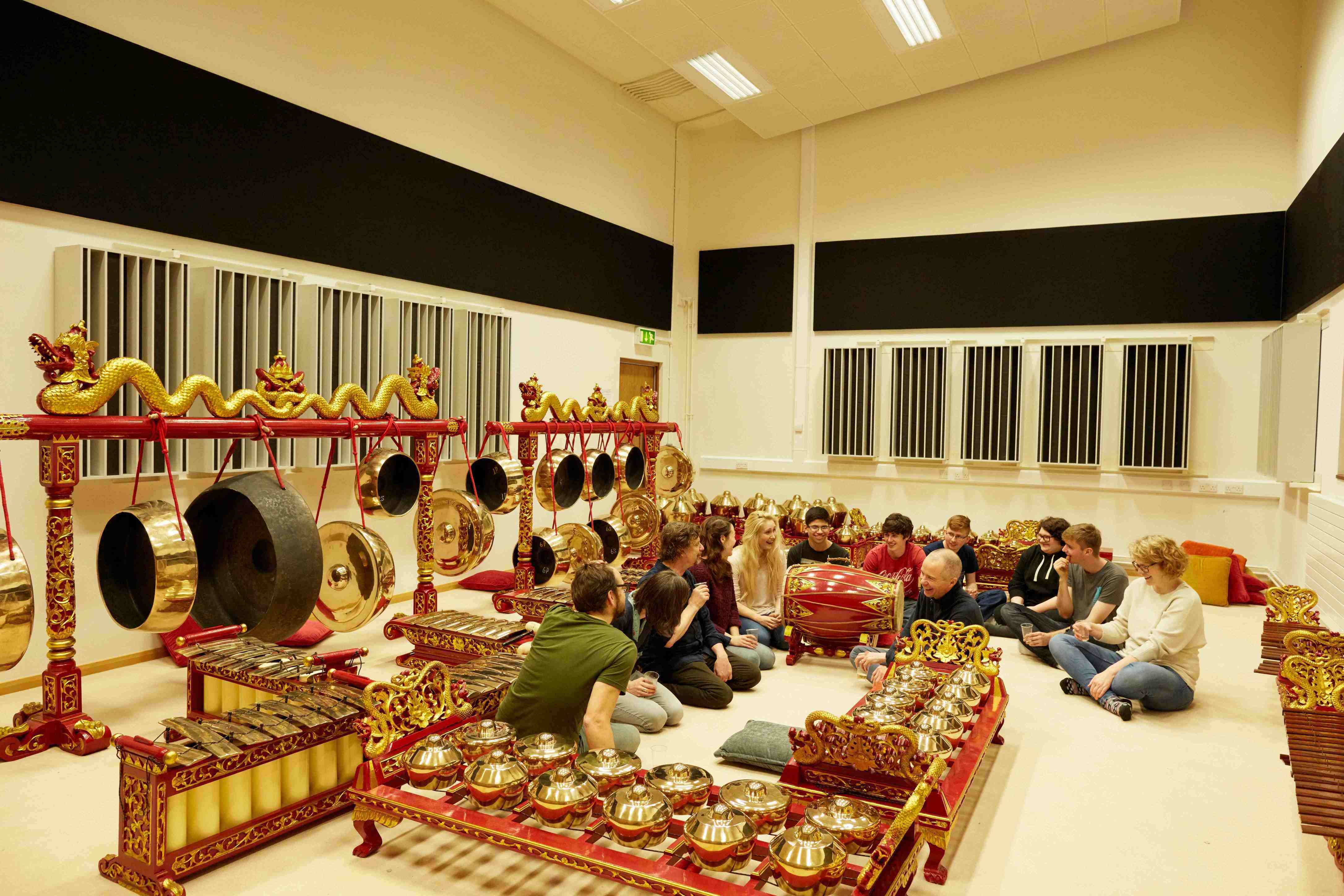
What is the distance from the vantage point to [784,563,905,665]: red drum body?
4.50 m

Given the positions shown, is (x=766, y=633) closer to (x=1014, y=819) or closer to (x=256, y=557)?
(x=1014, y=819)

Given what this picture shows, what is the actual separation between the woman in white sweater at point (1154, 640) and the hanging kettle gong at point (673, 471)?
3231 millimetres

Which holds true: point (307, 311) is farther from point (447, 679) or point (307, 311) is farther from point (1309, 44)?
point (1309, 44)

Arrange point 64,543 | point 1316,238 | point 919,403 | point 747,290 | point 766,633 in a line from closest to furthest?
1. point 64,543
2. point 766,633
3. point 1316,238
4. point 919,403
5. point 747,290

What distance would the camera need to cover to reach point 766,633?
485 centimetres

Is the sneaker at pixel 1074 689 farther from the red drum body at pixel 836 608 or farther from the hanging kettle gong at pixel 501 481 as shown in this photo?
the hanging kettle gong at pixel 501 481

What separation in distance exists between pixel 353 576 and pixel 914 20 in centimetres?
620

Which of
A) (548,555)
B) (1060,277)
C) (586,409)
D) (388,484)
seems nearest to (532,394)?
(586,409)

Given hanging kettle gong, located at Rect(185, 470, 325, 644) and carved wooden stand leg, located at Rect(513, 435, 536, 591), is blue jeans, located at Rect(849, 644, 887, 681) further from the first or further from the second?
hanging kettle gong, located at Rect(185, 470, 325, 644)

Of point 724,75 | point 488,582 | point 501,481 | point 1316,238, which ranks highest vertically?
point 724,75

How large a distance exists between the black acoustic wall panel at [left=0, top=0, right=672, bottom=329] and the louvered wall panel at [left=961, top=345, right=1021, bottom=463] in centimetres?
387

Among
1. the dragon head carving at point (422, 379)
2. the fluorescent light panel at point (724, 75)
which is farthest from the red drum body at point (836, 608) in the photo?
the fluorescent light panel at point (724, 75)

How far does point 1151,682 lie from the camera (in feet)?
12.7

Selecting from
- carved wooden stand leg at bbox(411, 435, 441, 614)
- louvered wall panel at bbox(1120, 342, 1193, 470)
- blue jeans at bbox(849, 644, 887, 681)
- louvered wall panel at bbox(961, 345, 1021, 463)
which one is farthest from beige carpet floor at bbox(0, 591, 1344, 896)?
louvered wall panel at bbox(961, 345, 1021, 463)
